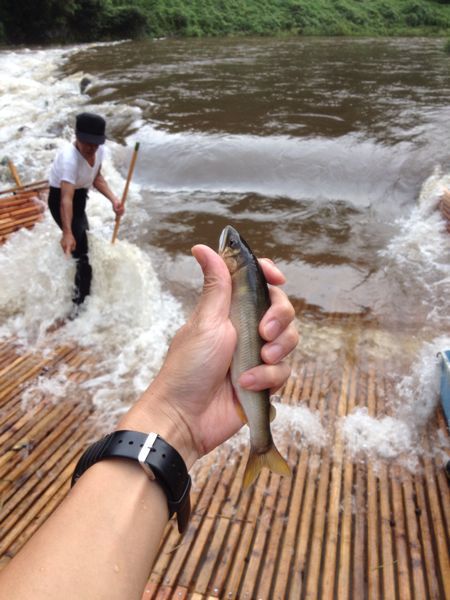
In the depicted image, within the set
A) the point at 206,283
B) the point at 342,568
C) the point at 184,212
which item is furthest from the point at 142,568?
the point at 184,212

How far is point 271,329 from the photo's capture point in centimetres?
209

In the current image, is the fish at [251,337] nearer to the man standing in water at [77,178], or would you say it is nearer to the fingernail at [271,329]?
the fingernail at [271,329]

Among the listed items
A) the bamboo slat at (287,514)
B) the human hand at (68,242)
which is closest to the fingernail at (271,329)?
the bamboo slat at (287,514)

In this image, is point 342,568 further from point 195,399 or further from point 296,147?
point 296,147

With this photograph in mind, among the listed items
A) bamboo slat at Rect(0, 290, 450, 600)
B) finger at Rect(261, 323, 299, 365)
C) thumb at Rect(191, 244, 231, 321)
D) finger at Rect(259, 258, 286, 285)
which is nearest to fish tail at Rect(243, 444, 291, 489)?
finger at Rect(261, 323, 299, 365)

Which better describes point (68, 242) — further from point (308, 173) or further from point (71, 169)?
point (308, 173)

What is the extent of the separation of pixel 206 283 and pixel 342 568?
2.01 metres

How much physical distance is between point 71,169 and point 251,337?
364 cm

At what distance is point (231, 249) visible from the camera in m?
2.16

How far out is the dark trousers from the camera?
5305 mm

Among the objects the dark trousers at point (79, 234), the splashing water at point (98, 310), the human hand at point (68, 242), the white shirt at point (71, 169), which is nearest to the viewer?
the splashing water at point (98, 310)

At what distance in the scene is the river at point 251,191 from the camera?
18.6ft

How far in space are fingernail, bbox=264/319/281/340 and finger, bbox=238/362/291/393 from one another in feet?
0.48

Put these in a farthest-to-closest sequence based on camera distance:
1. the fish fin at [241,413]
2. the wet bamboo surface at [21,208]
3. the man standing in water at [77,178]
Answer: the wet bamboo surface at [21,208] < the man standing in water at [77,178] < the fish fin at [241,413]
